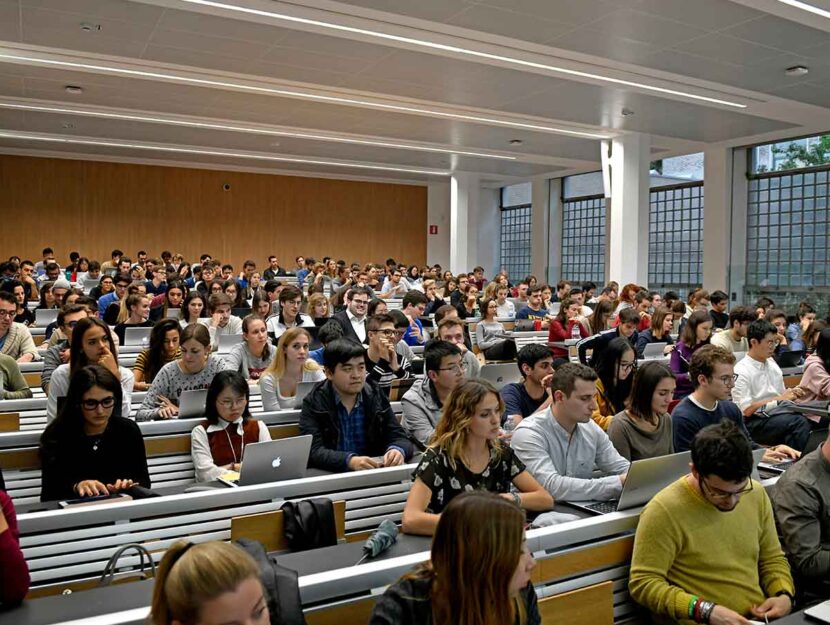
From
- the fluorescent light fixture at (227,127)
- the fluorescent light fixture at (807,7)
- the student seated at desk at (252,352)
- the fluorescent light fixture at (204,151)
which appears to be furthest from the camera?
the fluorescent light fixture at (204,151)

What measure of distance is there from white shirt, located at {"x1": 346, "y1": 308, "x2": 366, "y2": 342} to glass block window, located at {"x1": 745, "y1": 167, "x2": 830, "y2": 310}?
10415 millimetres

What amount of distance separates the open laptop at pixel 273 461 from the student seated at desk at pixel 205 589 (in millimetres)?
1510

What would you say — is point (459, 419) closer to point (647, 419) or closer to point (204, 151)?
point (647, 419)

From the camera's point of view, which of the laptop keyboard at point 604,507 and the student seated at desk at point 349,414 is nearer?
the laptop keyboard at point 604,507

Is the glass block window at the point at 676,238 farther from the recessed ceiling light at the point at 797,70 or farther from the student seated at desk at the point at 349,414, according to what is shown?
the student seated at desk at the point at 349,414

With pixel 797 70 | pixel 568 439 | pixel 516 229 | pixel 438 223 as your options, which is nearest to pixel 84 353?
pixel 568 439

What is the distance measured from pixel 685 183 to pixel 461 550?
53.9 feet

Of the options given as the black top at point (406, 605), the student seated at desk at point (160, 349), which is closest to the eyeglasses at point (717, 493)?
the black top at point (406, 605)

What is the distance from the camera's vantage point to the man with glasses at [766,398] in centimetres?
504

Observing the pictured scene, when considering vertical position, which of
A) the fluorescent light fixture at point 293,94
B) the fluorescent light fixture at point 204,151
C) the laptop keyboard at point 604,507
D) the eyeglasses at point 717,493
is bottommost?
the laptop keyboard at point 604,507

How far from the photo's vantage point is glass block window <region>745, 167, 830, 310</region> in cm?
1369

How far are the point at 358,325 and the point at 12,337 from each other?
320cm

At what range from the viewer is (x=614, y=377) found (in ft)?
15.5

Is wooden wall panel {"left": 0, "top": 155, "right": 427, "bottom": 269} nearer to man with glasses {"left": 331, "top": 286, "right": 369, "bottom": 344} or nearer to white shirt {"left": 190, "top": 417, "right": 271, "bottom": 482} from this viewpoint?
man with glasses {"left": 331, "top": 286, "right": 369, "bottom": 344}
